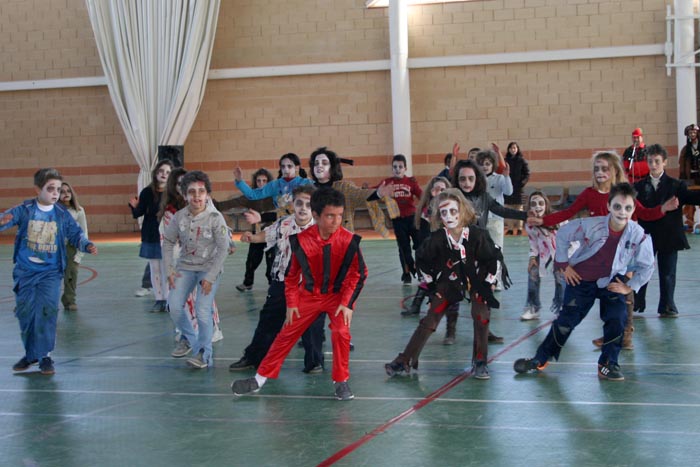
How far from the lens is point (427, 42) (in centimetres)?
2225

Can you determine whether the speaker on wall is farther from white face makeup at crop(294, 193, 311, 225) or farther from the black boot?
white face makeup at crop(294, 193, 311, 225)

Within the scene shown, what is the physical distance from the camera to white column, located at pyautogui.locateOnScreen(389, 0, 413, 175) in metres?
21.7

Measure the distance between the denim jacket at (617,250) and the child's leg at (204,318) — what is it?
8.87 feet

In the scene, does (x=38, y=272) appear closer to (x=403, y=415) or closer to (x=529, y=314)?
(x=403, y=415)

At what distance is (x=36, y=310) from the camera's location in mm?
7383

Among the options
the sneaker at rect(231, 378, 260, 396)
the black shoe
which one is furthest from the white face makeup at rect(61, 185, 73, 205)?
the black shoe

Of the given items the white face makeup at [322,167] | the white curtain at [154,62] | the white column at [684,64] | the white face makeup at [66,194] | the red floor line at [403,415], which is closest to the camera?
the red floor line at [403,415]

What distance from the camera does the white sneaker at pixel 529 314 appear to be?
30.5 feet

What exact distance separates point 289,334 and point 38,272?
2.42 metres

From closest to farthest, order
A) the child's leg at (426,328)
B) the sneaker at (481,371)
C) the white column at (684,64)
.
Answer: the sneaker at (481,371) < the child's leg at (426,328) < the white column at (684,64)

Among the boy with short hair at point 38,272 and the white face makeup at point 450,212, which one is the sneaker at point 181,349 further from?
the white face makeup at point 450,212

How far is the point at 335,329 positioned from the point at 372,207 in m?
2.94

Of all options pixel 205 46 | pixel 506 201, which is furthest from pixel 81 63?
pixel 506 201

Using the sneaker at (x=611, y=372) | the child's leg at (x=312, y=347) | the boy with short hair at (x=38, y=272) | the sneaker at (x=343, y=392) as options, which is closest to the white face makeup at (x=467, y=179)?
the child's leg at (x=312, y=347)
